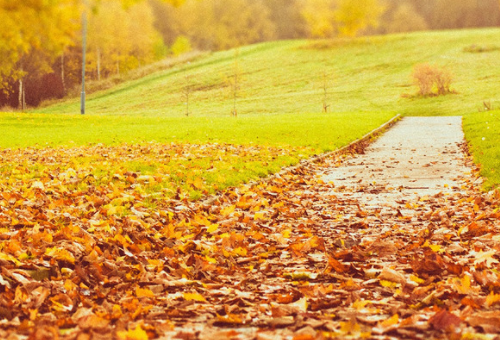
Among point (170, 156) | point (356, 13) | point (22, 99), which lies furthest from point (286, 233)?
point (356, 13)

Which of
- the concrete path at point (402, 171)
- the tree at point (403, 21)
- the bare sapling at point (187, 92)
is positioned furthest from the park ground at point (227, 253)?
the tree at point (403, 21)

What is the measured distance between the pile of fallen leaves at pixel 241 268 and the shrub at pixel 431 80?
42273 millimetres

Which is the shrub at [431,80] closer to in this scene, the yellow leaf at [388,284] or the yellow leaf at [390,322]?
the yellow leaf at [388,284]

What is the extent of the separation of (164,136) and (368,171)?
11.3 meters

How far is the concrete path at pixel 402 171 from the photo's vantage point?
966 centimetres

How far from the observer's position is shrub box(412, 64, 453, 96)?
4819cm

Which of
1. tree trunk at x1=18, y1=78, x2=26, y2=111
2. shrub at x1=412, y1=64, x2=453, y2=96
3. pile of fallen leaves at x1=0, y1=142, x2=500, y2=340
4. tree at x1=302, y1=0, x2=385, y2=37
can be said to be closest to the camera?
pile of fallen leaves at x1=0, y1=142, x2=500, y2=340

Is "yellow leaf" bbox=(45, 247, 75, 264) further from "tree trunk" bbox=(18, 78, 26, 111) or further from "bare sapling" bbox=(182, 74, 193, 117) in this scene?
"tree trunk" bbox=(18, 78, 26, 111)

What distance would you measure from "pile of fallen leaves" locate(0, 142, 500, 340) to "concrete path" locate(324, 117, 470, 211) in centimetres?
110

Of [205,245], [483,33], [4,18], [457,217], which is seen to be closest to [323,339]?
[205,245]

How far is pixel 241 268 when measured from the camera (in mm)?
5309

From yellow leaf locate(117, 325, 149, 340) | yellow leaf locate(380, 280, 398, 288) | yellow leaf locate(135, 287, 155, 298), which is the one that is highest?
Result: yellow leaf locate(117, 325, 149, 340)

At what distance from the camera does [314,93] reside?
55781 millimetres

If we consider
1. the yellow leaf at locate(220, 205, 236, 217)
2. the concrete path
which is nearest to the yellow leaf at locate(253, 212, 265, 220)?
the yellow leaf at locate(220, 205, 236, 217)
